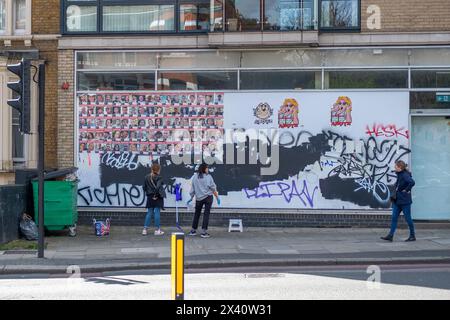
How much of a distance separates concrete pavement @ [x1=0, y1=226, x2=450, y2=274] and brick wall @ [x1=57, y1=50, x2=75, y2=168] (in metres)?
1.87

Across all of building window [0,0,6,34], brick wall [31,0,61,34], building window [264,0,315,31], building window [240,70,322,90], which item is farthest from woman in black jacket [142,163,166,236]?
building window [0,0,6,34]

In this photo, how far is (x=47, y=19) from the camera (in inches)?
691

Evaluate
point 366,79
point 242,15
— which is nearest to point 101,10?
point 242,15

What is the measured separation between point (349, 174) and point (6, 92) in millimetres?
8910

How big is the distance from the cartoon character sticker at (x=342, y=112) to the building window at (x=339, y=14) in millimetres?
1795

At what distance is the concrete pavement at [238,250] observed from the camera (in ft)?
40.9

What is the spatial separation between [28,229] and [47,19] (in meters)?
5.62

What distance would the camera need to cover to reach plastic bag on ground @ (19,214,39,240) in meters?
15.2

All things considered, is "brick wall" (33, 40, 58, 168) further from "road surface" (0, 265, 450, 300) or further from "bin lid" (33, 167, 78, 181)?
"road surface" (0, 265, 450, 300)

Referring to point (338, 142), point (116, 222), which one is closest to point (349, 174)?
point (338, 142)

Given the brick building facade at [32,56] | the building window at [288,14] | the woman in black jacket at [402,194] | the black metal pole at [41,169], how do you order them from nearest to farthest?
the black metal pole at [41,169] → the woman in black jacket at [402,194] → the building window at [288,14] → the brick building facade at [32,56]

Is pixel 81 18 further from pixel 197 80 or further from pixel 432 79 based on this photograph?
pixel 432 79

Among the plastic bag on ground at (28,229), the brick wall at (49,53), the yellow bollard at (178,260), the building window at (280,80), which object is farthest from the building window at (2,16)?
the yellow bollard at (178,260)

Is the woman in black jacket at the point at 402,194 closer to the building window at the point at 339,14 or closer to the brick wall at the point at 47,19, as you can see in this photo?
the building window at the point at 339,14
